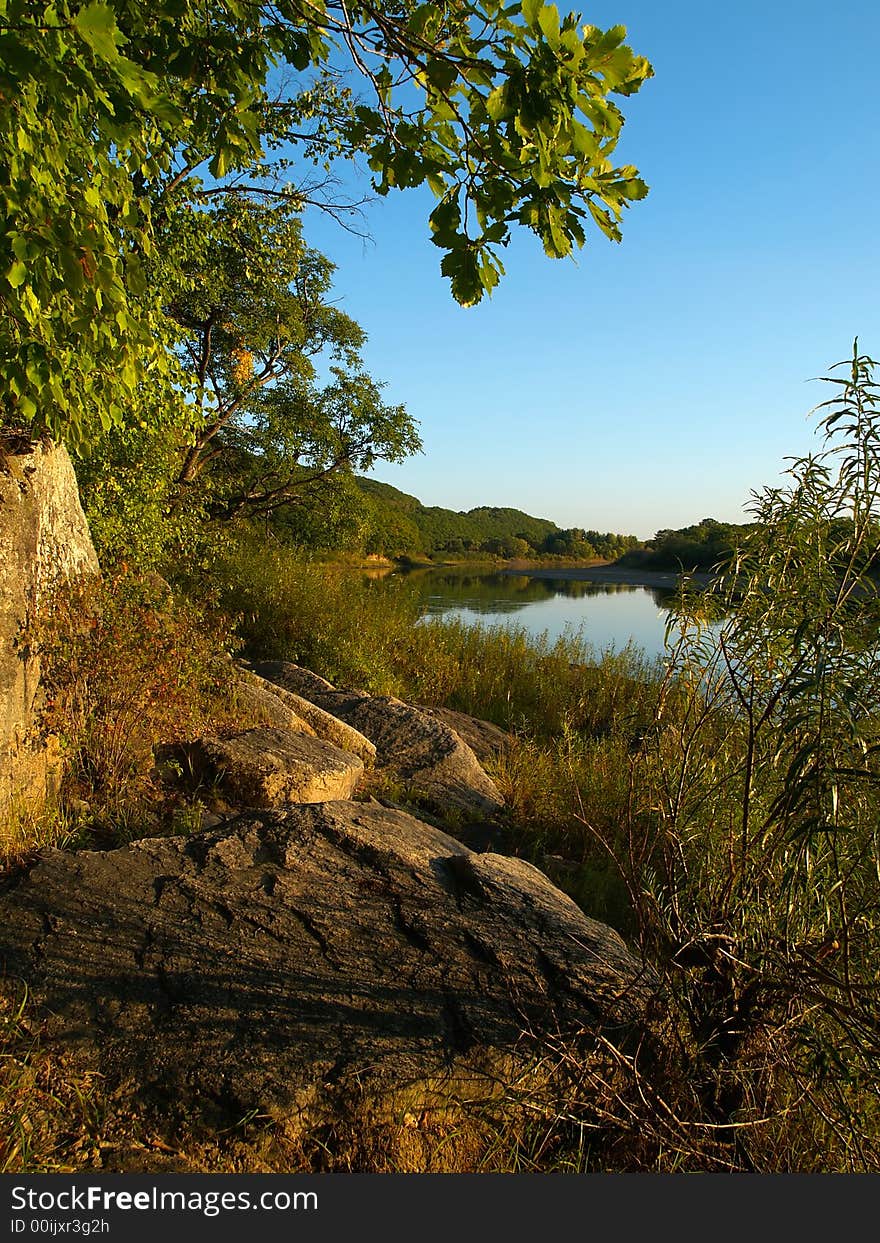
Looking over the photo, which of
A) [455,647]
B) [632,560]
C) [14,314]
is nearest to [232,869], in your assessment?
[14,314]

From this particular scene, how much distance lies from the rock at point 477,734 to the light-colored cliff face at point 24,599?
5356 millimetres

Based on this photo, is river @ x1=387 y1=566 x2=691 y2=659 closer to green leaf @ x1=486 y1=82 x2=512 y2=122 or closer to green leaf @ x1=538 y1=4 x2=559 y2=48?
green leaf @ x1=486 y1=82 x2=512 y2=122

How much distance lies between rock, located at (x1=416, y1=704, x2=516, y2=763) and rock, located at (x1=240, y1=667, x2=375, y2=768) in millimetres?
2146

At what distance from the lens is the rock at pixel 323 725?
6.76m

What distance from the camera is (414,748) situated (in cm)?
750

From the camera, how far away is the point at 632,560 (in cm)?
5531

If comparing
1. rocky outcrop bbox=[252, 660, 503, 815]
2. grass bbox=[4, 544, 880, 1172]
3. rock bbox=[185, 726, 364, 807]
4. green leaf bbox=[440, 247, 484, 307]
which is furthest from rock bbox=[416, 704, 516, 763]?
green leaf bbox=[440, 247, 484, 307]

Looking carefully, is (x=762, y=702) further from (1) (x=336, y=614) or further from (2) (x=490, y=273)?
(1) (x=336, y=614)

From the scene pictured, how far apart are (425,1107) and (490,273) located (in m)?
3.02

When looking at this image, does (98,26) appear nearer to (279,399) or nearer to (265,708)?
(265,708)

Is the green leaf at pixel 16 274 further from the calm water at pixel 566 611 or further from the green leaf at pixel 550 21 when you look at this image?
the calm water at pixel 566 611

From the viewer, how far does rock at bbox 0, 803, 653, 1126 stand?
8.04ft

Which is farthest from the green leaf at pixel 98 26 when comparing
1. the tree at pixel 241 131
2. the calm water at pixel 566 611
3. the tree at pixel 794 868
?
the calm water at pixel 566 611

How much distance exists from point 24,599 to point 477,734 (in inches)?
260
